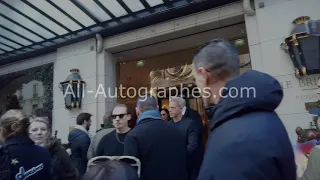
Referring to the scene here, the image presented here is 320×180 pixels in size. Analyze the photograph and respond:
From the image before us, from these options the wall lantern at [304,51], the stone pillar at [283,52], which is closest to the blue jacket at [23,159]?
the stone pillar at [283,52]

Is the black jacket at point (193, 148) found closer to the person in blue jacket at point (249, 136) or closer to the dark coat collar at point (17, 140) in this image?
the dark coat collar at point (17, 140)

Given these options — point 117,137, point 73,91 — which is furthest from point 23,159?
point 73,91

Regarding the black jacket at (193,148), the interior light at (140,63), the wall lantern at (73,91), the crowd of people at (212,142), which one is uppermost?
the interior light at (140,63)

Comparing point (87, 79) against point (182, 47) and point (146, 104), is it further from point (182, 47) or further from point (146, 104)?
point (146, 104)

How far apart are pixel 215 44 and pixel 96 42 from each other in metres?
6.74

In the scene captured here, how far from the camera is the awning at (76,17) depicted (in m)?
6.65

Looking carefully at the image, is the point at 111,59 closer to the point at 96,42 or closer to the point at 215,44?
the point at 96,42

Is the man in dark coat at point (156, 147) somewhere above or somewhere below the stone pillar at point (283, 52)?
below

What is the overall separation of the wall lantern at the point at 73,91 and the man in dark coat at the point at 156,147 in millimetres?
5040

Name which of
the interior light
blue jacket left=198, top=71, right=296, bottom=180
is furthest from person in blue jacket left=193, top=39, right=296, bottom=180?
the interior light

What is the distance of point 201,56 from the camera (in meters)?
1.39

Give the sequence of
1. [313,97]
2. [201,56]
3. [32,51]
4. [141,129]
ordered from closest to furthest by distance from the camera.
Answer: [201,56]
[141,129]
[313,97]
[32,51]

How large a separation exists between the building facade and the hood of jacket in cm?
455

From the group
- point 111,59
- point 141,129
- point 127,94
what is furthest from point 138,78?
point 141,129
